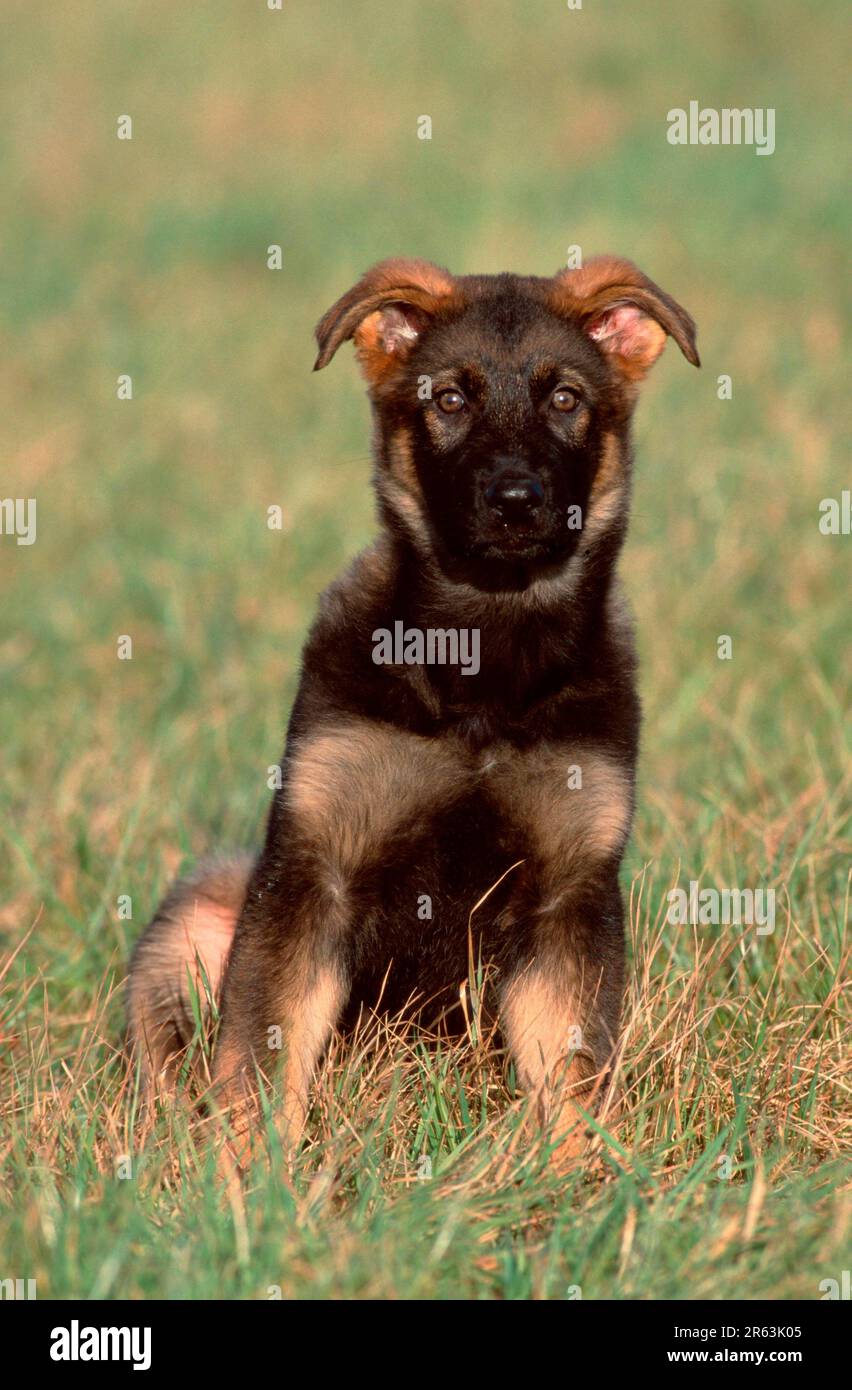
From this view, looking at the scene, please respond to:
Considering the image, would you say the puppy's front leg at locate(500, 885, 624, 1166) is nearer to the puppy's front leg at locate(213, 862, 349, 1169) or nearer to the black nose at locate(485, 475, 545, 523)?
the puppy's front leg at locate(213, 862, 349, 1169)

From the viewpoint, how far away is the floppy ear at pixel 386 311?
4.12 metres

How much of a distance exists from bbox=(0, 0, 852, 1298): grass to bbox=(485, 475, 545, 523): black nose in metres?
1.24

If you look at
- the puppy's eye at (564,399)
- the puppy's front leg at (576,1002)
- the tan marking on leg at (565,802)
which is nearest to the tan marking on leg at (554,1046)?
the puppy's front leg at (576,1002)

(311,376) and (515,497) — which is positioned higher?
(311,376)

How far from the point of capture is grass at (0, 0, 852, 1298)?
11.0ft

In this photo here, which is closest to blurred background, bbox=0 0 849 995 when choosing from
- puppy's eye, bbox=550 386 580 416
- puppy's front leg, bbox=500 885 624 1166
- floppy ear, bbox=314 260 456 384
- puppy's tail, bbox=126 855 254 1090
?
puppy's tail, bbox=126 855 254 1090

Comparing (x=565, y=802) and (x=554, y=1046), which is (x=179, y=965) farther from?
(x=565, y=802)

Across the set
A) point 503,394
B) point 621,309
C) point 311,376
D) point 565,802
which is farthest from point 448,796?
point 311,376

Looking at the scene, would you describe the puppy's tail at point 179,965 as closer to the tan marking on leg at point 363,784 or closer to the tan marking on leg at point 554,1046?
the tan marking on leg at point 363,784

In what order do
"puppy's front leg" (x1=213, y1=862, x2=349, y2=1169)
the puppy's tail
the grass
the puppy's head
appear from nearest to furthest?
the grass
"puppy's front leg" (x1=213, y1=862, x2=349, y2=1169)
the puppy's head
the puppy's tail

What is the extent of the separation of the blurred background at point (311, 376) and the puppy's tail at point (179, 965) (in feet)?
1.90

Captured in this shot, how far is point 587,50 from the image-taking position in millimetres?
20344

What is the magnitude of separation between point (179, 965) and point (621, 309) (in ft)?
6.93

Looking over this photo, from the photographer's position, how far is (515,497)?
389cm
